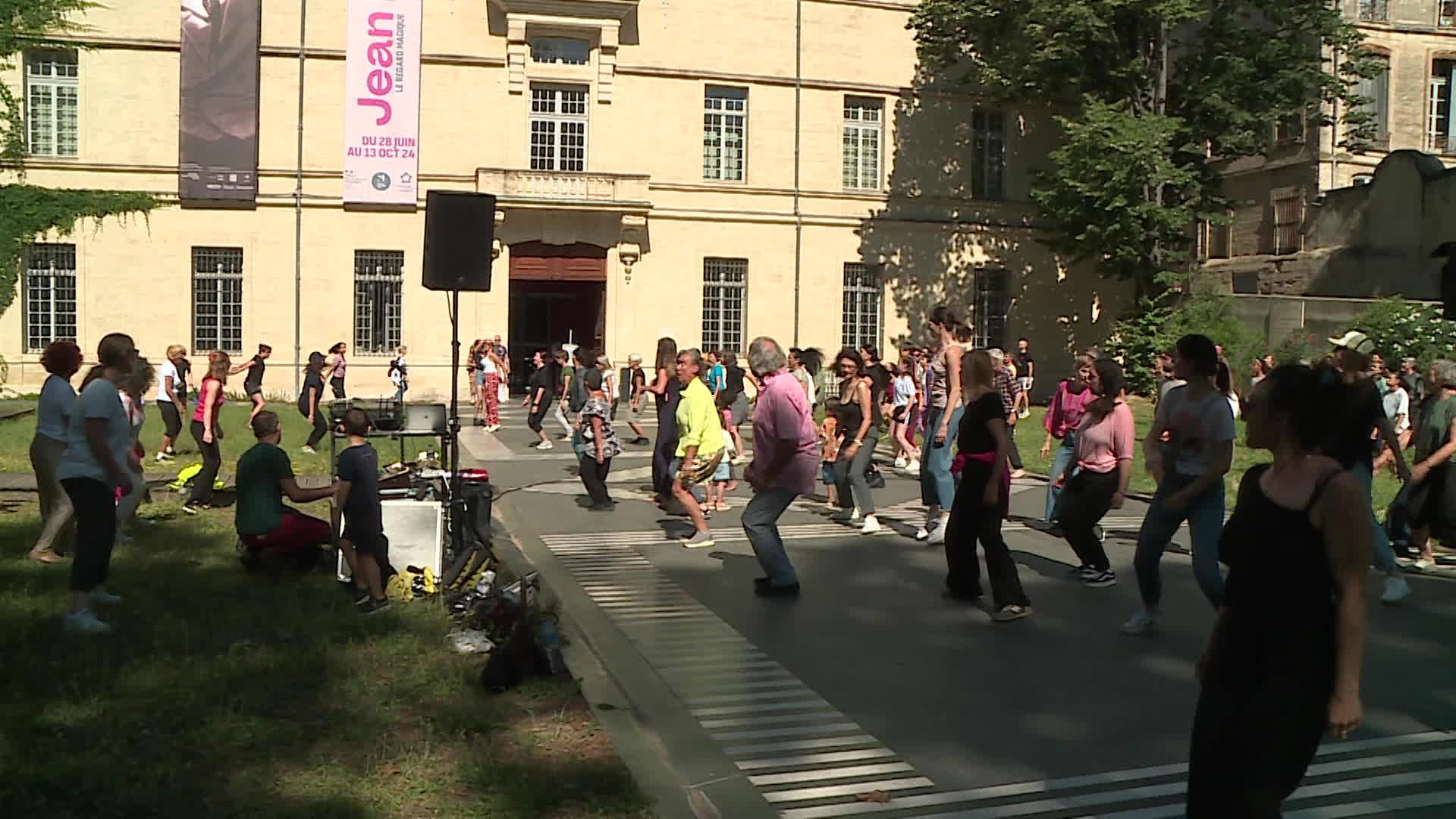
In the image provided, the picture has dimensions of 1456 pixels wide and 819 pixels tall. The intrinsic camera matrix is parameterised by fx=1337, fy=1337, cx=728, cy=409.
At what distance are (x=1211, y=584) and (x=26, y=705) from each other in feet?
21.7

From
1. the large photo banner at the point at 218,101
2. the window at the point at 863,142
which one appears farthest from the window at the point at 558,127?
the window at the point at 863,142

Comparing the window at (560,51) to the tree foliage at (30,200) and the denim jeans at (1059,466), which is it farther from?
the denim jeans at (1059,466)

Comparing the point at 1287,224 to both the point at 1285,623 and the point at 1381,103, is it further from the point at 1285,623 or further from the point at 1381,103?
the point at 1285,623

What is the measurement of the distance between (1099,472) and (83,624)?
705 cm

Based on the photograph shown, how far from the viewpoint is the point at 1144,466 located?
18844 millimetres

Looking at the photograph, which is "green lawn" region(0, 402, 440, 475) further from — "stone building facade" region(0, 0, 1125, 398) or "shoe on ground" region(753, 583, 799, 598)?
"stone building facade" region(0, 0, 1125, 398)

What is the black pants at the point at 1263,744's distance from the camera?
387cm

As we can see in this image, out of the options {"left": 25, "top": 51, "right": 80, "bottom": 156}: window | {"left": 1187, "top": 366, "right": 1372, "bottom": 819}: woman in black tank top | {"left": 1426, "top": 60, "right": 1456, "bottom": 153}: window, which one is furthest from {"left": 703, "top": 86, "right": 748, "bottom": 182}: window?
{"left": 1187, "top": 366, "right": 1372, "bottom": 819}: woman in black tank top

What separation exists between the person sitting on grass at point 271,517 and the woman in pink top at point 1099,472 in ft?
18.7

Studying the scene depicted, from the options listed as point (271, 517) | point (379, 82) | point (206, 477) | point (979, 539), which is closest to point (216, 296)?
point (379, 82)

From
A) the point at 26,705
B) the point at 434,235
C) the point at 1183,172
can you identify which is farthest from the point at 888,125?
the point at 26,705

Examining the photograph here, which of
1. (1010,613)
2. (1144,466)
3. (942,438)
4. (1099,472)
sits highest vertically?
(942,438)

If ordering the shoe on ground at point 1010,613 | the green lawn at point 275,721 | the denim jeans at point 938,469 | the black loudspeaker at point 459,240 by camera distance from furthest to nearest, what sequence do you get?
1. the denim jeans at point 938,469
2. the black loudspeaker at point 459,240
3. the shoe on ground at point 1010,613
4. the green lawn at point 275,721

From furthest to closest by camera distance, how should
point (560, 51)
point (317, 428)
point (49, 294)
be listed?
point (560, 51)
point (49, 294)
point (317, 428)
